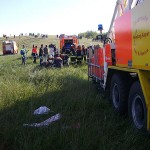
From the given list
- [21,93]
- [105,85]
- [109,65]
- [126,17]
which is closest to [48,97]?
[21,93]

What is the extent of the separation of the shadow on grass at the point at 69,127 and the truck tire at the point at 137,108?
19cm

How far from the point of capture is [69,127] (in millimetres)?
6121

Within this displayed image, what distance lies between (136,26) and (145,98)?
1.18 m

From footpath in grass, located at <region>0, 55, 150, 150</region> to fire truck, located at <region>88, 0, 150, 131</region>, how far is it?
0.34 meters

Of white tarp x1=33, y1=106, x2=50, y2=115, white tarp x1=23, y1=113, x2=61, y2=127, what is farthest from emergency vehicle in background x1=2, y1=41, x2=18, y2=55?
white tarp x1=23, y1=113, x2=61, y2=127

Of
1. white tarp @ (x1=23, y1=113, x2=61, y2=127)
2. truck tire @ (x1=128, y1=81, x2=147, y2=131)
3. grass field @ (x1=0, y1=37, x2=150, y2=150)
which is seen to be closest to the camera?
grass field @ (x1=0, y1=37, x2=150, y2=150)

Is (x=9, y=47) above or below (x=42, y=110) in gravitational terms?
above

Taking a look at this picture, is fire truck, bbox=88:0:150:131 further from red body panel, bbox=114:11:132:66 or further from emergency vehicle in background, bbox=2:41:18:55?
emergency vehicle in background, bbox=2:41:18:55

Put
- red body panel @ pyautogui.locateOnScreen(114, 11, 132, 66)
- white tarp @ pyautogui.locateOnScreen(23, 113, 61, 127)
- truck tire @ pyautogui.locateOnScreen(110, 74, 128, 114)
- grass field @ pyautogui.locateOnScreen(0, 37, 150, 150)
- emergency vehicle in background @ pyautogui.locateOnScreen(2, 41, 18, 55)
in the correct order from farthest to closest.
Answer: emergency vehicle in background @ pyautogui.locateOnScreen(2, 41, 18, 55) < truck tire @ pyautogui.locateOnScreen(110, 74, 128, 114) < white tarp @ pyautogui.locateOnScreen(23, 113, 61, 127) < red body panel @ pyautogui.locateOnScreen(114, 11, 132, 66) < grass field @ pyautogui.locateOnScreen(0, 37, 150, 150)

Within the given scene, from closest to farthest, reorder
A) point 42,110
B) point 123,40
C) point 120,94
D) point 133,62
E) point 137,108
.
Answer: point 133,62
point 137,108
point 123,40
point 120,94
point 42,110

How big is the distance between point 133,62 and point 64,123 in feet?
6.30

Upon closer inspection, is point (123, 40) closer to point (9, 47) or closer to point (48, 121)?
point (48, 121)

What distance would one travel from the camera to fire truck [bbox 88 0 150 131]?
5031mm

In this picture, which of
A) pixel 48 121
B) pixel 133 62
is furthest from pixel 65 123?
pixel 133 62
